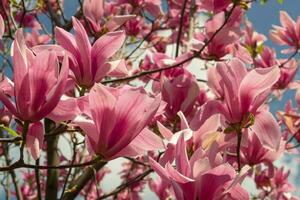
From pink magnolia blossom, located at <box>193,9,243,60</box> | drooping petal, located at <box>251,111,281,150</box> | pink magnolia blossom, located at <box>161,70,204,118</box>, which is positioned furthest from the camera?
pink magnolia blossom, located at <box>193,9,243,60</box>

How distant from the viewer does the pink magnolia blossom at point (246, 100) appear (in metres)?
1.48

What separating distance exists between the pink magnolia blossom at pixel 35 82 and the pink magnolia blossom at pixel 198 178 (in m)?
0.29

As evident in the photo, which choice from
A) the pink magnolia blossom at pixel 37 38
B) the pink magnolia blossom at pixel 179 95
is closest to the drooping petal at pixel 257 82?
the pink magnolia blossom at pixel 179 95

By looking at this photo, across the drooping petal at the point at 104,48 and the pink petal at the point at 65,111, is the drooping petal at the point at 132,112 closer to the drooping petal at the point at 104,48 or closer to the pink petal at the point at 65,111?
the pink petal at the point at 65,111

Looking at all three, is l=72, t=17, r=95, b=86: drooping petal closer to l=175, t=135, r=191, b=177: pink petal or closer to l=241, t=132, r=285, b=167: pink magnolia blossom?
l=175, t=135, r=191, b=177: pink petal

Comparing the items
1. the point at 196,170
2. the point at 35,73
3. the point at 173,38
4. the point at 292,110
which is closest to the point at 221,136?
the point at 196,170

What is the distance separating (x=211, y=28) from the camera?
268cm

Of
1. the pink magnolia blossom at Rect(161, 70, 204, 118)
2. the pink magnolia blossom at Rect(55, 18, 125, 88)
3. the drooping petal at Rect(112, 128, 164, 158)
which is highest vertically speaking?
the pink magnolia blossom at Rect(55, 18, 125, 88)

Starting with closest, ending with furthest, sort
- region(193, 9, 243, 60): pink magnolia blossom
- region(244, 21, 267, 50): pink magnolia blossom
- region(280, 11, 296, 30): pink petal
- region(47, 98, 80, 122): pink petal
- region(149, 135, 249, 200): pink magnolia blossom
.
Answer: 1. region(149, 135, 249, 200): pink magnolia blossom
2. region(47, 98, 80, 122): pink petal
3. region(193, 9, 243, 60): pink magnolia blossom
4. region(280, 11, 296, 30): pink petal
5. region(244, 21, 267, 50): pink magnolia blossom

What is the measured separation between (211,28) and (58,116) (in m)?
1.59

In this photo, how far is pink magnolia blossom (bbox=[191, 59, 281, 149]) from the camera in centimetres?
148

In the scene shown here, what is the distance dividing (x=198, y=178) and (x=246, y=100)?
1.53 feet

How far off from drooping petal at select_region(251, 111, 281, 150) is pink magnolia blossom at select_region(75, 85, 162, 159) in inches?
20.9

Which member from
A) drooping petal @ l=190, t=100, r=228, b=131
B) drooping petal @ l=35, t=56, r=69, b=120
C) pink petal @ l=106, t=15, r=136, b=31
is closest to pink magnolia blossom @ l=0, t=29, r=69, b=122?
drooping petal @ l=35, t=56, r=69, b=120
